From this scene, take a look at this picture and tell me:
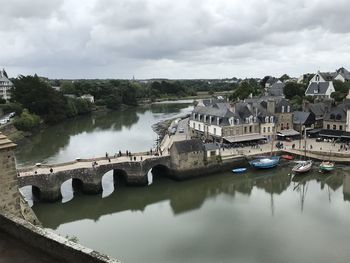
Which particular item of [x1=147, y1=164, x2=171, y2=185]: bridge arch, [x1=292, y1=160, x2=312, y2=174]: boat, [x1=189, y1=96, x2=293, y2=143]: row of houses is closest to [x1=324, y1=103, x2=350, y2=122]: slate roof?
[x1=189, y1=96, x2=293, y2=143]: row of houses

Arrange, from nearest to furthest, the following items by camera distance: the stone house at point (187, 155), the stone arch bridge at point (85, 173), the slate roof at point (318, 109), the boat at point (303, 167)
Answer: the stone arch bridge at point (85, 173)
the stone house at point (187, 155)
the boat at point (303, 167)
the slate roof at point (318, 109)

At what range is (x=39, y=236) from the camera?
5133 mm

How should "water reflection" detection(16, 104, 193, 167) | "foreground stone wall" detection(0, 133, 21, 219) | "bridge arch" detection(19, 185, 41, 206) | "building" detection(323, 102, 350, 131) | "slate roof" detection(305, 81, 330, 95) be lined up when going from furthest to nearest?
"slate roof" detection(305, 81, 330, 95)
"water reflection" detection(16, 104, 193, 167)
"building" detection(323, 102, 350, 131)
"bridge arch" detection(19, 185, 41, 206)
"foreground stone wall" detection(0, 133, 21, 219)

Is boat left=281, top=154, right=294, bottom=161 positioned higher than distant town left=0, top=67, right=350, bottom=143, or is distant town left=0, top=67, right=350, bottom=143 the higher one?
distant town left=0, top=67, right=350, bottom=143

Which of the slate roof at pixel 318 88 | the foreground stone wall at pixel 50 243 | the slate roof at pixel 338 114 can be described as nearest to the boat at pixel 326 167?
the slate roof at pixel 338 114

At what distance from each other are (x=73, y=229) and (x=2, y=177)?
1226 centimetres

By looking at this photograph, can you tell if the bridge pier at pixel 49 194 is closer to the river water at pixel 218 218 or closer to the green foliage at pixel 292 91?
the river water at pixel 218 218

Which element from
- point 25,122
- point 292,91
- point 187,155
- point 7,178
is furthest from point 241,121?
point 25,122

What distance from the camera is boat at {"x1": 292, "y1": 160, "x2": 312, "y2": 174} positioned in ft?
88.7

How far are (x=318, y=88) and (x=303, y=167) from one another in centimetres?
3199

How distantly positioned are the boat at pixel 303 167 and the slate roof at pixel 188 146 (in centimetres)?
756

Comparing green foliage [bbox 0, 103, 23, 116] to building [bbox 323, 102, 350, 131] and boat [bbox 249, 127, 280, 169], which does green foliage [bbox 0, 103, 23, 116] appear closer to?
boat [bbox 249, 127, 280, 169]

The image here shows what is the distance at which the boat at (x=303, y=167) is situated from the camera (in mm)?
27044

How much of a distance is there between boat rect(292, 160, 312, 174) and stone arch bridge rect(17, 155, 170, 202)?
9860 mm
